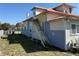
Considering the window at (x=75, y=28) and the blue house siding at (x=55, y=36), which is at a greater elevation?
the window at (x=75, y=28)

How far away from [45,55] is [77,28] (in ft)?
10.2

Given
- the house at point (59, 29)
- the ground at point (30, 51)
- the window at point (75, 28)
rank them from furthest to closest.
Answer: the window at point (75, 28) → the house at point (59, 29) → the ground at point (30, 51)

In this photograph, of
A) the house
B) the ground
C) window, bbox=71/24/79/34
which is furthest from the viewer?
window, bbox=71/24/79/34

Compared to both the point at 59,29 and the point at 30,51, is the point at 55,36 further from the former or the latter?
the point at 30,51

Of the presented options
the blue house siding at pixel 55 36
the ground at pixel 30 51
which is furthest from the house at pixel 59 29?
the ground at pixel 30 51

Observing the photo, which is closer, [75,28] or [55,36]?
[75,28]

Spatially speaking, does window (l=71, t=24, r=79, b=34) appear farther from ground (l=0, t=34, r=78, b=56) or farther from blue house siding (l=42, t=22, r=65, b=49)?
ground (l=0, t=34, r=78, b=56)

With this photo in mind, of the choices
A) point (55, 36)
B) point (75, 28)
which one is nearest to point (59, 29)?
point (55, 36)

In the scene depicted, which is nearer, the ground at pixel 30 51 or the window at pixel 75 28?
the ground at pixel 30 51

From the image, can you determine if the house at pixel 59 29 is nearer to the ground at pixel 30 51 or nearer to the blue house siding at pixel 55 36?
the blue house siding at pixel 55 36

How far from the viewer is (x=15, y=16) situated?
11711mm

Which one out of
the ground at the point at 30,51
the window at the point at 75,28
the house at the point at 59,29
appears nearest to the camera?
the ground at the point at 30,51

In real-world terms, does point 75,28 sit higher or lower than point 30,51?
higher

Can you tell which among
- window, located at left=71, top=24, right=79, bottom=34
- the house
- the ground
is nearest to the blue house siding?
the house
